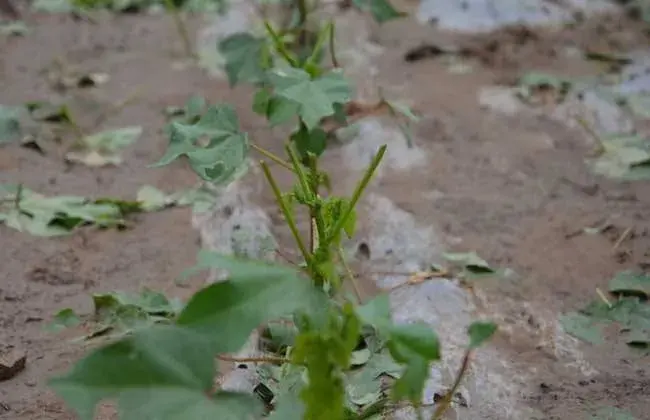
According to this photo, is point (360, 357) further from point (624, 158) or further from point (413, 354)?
point (624, 158)

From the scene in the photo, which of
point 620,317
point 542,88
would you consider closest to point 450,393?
point 620,317

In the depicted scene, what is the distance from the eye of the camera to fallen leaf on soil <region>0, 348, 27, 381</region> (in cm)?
147

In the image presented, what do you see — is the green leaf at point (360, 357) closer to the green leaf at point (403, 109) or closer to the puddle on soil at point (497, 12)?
the green leaf at point (403, 109)

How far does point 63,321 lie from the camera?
5.37 feet

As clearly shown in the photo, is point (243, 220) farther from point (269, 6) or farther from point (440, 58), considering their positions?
point (269, 6)

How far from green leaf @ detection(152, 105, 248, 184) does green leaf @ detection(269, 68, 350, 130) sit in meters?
0.11

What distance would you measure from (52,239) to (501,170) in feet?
3.68

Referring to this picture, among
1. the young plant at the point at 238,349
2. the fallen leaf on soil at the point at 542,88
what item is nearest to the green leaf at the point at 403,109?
the young plant at the point at 238,349

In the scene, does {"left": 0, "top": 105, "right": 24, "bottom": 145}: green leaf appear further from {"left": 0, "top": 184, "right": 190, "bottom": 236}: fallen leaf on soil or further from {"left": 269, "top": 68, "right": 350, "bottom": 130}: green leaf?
{"left": 269, "top": 68, "right": 350, "bottom": 130}: green leaf

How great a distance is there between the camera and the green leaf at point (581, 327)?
1643 mm

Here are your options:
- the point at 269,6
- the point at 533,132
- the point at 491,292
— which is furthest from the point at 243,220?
the point at 269,6

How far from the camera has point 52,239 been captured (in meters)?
1.96

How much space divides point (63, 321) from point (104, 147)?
35.2 inches

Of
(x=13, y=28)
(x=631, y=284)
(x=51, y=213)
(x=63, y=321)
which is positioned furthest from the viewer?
(x=13, y=28)
